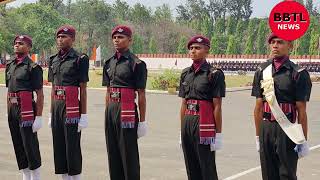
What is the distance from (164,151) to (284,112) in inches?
193

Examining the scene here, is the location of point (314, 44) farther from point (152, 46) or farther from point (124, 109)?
point (124, 109)

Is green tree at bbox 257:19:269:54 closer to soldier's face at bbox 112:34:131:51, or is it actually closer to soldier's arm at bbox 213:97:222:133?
soldier's face at bbox 112:34:131:51

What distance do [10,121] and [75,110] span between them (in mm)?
1000

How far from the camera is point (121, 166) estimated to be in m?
6.46

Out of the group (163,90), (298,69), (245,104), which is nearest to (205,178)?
(298,69)

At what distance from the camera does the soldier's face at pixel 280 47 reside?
567 cm

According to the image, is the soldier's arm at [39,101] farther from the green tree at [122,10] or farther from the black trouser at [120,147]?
the green tree at [122,10]

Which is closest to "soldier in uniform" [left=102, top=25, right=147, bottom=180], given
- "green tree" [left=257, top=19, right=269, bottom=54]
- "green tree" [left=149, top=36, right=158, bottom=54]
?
"green tree" [left=149, top=36, right=158, bottom=54]

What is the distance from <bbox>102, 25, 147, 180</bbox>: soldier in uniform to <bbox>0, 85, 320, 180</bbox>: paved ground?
1.53m

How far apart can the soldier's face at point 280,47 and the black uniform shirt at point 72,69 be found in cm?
242

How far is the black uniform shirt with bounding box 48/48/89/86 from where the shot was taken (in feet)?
22.2

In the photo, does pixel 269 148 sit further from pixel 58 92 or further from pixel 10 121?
pixel 10 121

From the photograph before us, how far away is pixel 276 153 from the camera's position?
5.65 m

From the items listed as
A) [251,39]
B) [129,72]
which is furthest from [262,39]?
[129,72]
